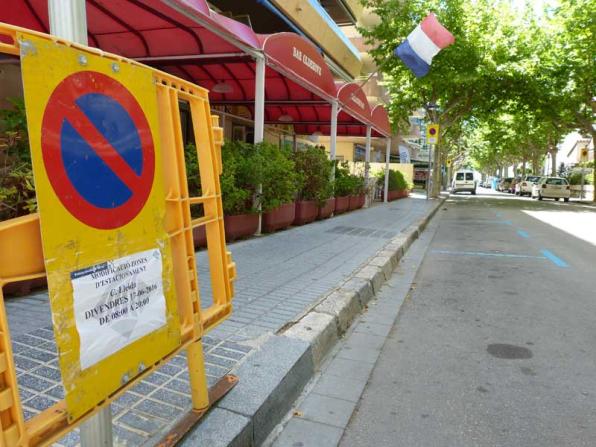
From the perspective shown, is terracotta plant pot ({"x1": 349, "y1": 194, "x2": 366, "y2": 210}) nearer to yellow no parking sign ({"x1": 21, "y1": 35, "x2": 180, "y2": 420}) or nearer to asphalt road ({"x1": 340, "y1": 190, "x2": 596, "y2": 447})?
asphalt road ({"x1": 340, "y1": 190, "x2": 596, "y2": 447})

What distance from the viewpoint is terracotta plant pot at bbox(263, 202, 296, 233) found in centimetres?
892

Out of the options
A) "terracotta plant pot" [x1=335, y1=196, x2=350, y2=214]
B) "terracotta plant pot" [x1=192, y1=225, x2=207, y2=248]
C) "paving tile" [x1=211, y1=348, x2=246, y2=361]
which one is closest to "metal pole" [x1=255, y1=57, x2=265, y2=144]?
"terracotta plant pot" [x1=192, y1=225, x2=207, y2=248]

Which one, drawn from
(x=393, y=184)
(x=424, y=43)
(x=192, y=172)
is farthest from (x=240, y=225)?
(x=393, y=184)

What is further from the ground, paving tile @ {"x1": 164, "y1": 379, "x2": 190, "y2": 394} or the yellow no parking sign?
the yellow no parking sign

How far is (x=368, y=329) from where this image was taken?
4.52 m

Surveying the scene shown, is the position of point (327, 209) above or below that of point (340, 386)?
above

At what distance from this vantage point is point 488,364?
12.2 feet

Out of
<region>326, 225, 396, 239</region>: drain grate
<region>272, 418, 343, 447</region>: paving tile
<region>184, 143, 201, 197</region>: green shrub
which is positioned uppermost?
<region>184, 143, 201, 197</region>: green shrub

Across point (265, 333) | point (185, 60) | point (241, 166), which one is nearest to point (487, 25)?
point (185, 60)

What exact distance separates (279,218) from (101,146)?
7.63 m

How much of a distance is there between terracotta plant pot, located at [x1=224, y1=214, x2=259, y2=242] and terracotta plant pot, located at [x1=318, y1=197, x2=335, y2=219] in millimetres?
3616

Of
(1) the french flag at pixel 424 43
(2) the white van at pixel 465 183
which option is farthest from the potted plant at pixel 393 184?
(2) the white van at pixel 465 183

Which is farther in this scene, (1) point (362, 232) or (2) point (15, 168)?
(1) point (362, 232)

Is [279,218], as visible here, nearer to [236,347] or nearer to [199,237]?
[199,237]
